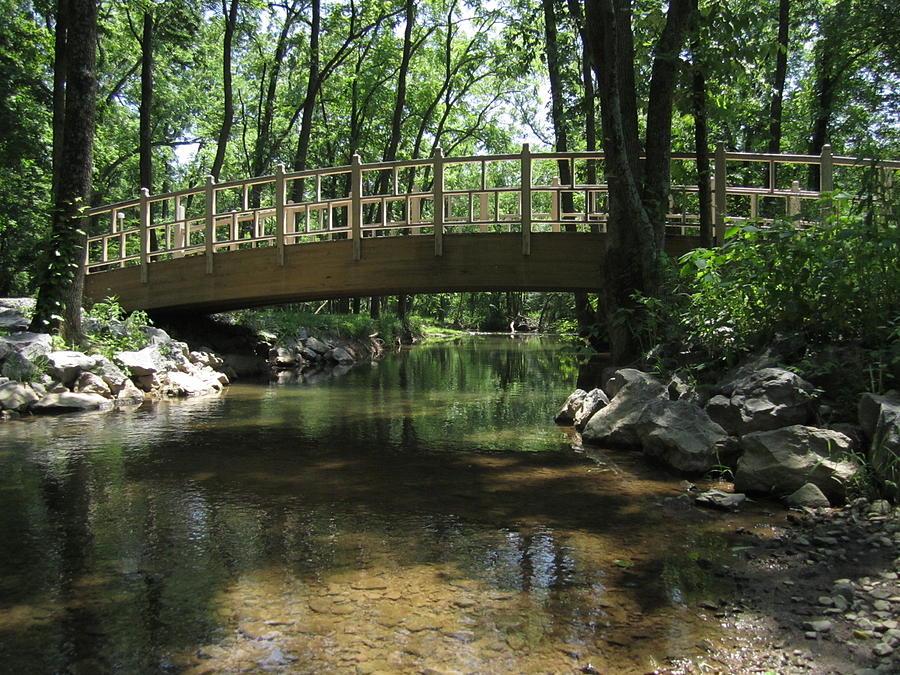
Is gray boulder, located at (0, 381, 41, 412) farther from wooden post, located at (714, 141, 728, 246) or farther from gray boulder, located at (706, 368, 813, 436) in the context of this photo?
wooden post, located at (714, 141, 728, 246)

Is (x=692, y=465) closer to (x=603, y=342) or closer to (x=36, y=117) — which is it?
(x=603, y=342)

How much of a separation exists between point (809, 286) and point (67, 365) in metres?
9.68

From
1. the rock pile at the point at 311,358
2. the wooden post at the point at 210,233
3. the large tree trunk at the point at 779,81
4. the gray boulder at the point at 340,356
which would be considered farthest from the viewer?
the gray boulder at the point at 340,356

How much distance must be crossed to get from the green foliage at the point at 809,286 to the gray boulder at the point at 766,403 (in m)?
0.72

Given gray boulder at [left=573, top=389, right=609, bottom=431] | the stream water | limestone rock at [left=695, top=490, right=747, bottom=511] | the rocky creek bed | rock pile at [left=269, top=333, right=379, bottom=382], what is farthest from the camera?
rock pile at [left=269, top=333, right=379, bottom=382]

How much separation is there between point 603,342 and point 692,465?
1026cm

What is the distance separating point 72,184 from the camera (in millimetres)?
10617

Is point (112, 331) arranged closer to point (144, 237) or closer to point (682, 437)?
point (144, 237)

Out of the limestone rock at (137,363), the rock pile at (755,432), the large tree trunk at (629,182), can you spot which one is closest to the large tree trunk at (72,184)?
the limestone rock at (137,363)

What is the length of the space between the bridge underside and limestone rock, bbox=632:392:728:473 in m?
4.99

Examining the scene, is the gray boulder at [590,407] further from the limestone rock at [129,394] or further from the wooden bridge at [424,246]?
the limestone rock at [129,394]

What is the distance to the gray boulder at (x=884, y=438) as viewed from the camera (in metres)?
4.21

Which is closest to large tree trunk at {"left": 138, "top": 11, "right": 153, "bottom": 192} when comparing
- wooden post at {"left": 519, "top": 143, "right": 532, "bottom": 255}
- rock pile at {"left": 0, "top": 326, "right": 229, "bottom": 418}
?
rock pile at {"left": 0, "top": 326, "right": 229, "bottom": 418}

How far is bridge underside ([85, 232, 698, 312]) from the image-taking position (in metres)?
11.4
